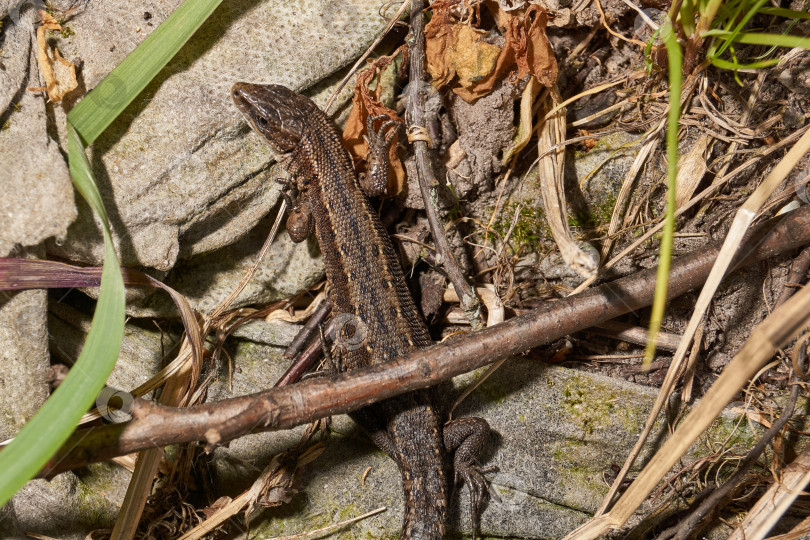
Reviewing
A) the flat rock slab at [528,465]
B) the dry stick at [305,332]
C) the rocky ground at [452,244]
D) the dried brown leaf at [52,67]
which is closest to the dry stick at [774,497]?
the rocky ground at [452,244]

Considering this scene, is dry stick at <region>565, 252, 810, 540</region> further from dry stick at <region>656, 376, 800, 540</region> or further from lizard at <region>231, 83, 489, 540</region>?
lizard at <region>231, 83, 489, 540</region>

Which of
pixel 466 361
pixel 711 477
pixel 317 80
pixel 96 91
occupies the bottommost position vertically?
pixel 711 477

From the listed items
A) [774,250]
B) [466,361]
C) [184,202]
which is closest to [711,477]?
[774,250]

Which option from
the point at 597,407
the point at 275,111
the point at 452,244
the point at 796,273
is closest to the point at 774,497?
the point at 597,407

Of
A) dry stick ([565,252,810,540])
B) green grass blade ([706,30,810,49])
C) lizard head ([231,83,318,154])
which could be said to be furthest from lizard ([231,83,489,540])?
green grass blade ([706,30,810,49])

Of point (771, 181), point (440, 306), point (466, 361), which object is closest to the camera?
point (771, 181)

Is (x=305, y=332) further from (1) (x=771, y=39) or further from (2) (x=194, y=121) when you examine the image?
(1) (x=771, y=39)

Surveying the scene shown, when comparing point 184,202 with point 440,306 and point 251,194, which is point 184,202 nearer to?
point 251,194
